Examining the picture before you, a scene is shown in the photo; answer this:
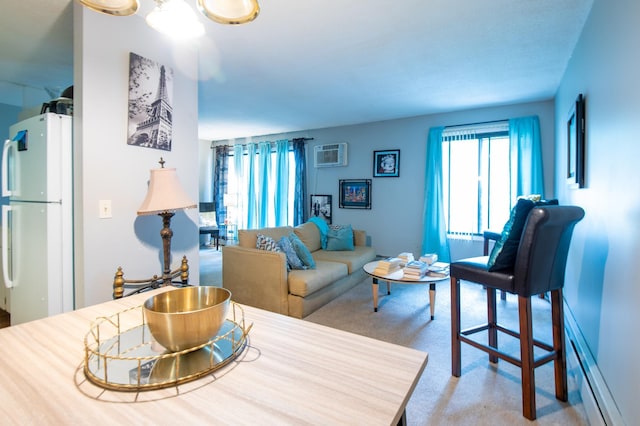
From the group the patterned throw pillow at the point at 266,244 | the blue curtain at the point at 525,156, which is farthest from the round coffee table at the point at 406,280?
the blue curtain at the point at 525,156

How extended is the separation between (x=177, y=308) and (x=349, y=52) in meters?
2.60

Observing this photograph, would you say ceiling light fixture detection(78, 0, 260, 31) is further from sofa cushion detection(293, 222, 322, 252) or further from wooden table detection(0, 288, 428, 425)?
sofa cushion detection(293, 222, 322, 252)

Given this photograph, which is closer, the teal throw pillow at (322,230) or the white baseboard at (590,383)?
the white baseboard at (590,383)

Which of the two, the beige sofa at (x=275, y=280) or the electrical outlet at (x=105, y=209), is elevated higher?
the electrical outlet at (x=105, y=209)

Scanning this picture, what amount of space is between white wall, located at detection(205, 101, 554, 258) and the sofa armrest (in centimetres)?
280

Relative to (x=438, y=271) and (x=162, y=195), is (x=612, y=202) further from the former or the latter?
(x=162, y=195)

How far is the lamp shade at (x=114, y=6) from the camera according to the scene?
103 centimetres

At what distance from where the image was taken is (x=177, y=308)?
0.87 metres

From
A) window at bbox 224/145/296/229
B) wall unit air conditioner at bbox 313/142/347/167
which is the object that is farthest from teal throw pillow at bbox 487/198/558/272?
window at bbox 224/145/296/229

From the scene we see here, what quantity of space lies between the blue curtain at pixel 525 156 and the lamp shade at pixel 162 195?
4223 millimetres

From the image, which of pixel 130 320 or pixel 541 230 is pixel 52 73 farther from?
pixel 541 230

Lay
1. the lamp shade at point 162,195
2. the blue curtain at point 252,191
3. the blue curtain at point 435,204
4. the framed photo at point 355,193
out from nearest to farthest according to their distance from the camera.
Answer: the lamp shade at point 162,195
the blue curtain at point 435,204
the framed photo at point 355,193
the blue curtain at point 252,191

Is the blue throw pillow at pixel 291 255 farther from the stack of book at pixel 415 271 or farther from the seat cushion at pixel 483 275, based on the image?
the seat cushion at pixel 483 275

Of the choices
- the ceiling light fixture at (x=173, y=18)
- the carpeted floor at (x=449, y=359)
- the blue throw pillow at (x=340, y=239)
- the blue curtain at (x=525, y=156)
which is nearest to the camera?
the ceiling light fixture at (x=173, y=18)
